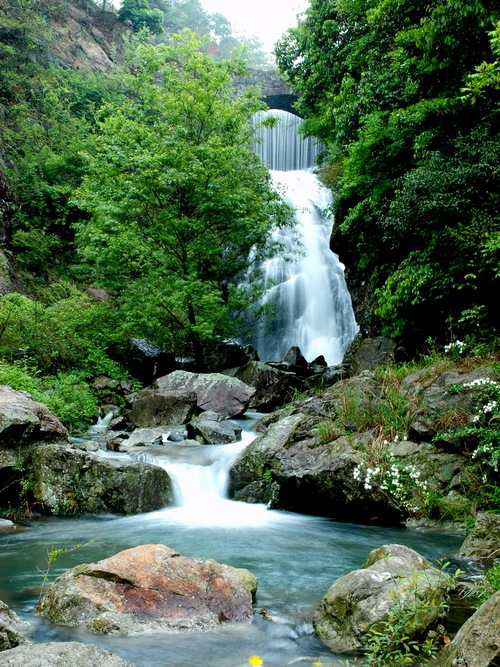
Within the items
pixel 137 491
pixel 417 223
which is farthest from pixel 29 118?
pixel 137 491

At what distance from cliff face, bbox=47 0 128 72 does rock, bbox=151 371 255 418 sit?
85.1ft

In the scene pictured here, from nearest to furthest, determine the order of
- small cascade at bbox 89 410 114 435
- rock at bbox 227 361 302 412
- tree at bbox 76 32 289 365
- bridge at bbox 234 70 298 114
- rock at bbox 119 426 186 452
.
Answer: rock at bbox 119 426 186 452, small cascade at bbox 89 410 114 435, rock at bbox 227 361 302 412, tree at bbox 76 32 289 365, bridge at bbox 234 70 298 114

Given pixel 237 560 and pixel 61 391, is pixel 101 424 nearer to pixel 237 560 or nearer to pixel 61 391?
pixel 61 391

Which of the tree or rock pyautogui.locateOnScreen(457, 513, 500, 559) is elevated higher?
the tree

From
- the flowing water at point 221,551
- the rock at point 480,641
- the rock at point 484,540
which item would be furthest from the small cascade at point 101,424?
the rock at point 480,641

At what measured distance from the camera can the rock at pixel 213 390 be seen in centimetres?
1359

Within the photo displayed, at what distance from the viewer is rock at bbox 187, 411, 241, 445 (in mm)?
11180

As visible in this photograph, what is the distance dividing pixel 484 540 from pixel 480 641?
133 inches

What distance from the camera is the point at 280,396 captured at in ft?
49.8

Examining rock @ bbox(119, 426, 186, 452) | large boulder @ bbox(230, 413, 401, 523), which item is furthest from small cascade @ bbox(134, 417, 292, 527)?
rock @ bbox(119, 426, 186, 452)

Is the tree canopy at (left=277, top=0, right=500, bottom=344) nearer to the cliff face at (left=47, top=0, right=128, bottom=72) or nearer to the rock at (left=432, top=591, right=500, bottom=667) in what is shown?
the rock at (left=432, top=591, right=500, bottom=667)

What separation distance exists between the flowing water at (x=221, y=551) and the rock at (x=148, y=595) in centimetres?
11

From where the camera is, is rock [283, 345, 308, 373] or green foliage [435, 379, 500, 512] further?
rock [283, 345, 308, 373]

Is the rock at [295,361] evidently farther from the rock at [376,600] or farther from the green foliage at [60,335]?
the rock at [376,600]
